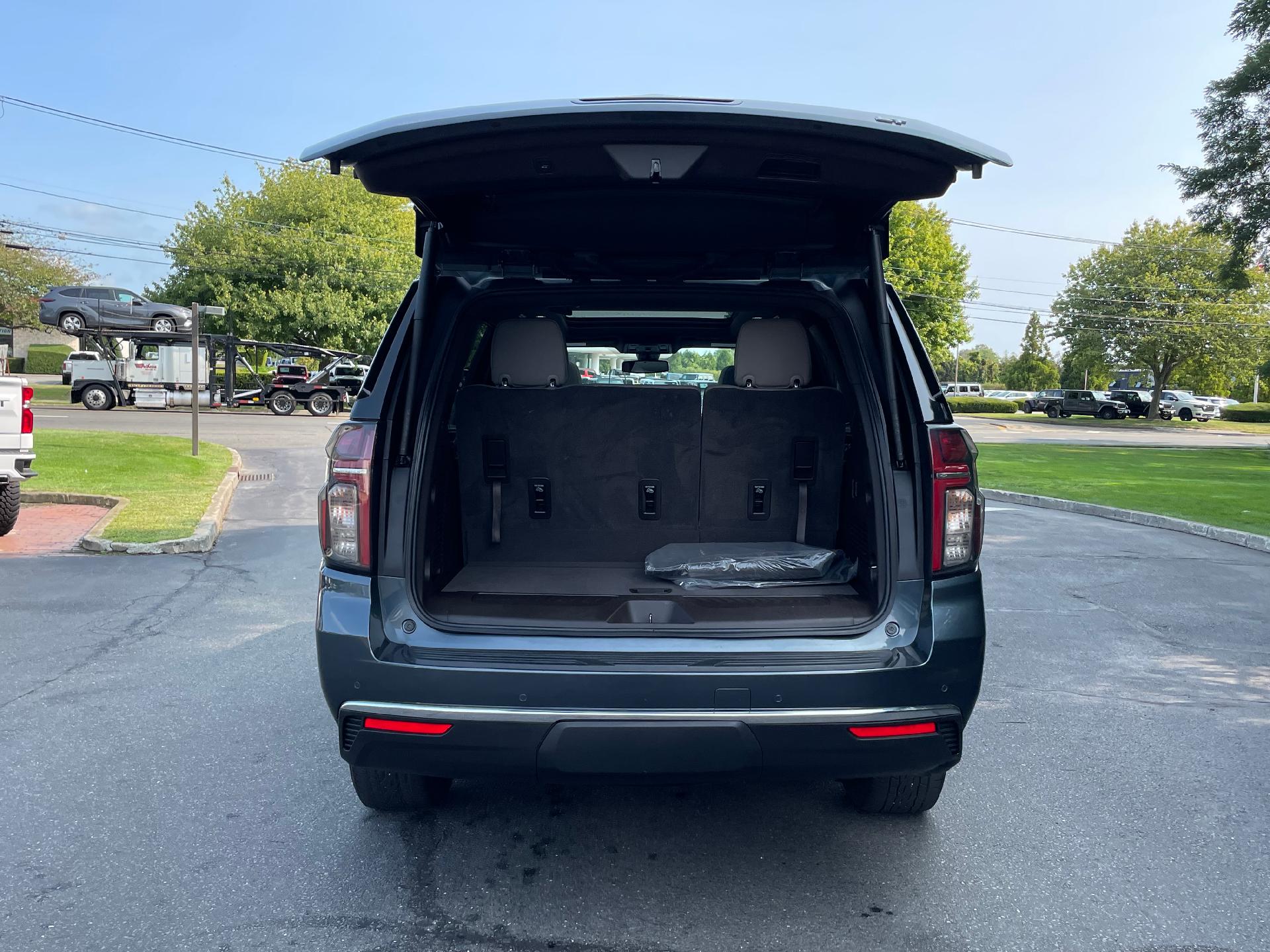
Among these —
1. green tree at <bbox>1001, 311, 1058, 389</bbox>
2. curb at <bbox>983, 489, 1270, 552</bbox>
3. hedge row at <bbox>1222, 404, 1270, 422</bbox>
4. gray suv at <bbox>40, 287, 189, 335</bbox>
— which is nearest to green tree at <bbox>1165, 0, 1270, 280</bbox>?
curb at <bbox>983, 489, 1270, 552</bbox>

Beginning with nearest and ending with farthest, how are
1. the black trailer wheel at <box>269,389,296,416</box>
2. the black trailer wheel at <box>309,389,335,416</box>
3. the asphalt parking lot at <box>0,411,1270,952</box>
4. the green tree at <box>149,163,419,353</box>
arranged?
the asphalt parking lot at <box>0,411,1270,952</box>, the black trailer wheel at <box>269,389,296,416</box>, the black trailer wheel at <box>309,389,335,416</box>, the green tree at <box>149,163,419,353</box>

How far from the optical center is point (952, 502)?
299cm

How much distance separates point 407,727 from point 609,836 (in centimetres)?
100

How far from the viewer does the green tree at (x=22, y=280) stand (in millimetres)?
45188

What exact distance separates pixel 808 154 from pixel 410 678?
178 centimetres

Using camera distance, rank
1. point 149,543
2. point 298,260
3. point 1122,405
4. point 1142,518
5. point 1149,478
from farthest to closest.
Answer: point 1122,405 < point 298,260 < point 1149,478 < point 1142,518 < point 149,543

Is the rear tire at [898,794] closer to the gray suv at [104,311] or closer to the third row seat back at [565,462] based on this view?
the third row seat back at [565,462]

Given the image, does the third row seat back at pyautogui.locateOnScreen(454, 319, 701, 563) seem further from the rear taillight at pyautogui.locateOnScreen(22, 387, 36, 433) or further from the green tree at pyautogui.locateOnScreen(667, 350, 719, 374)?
the rear taillight at pyautogui.locateOnScreen(22, 387, 36, 433)

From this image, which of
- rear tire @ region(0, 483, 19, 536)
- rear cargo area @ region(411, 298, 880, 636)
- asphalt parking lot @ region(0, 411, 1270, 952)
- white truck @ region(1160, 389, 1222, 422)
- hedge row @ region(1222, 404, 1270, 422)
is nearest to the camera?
asphalt parking lot @ region(0, 411, 1270, 952)

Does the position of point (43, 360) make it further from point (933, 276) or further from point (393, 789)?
point (393, 789)

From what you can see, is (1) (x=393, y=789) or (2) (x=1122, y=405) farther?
(2) (x=1122, y=405)

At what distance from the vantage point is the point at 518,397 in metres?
3.91

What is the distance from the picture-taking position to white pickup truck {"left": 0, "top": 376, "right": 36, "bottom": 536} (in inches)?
343

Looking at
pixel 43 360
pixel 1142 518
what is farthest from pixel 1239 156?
pixel 43 360
